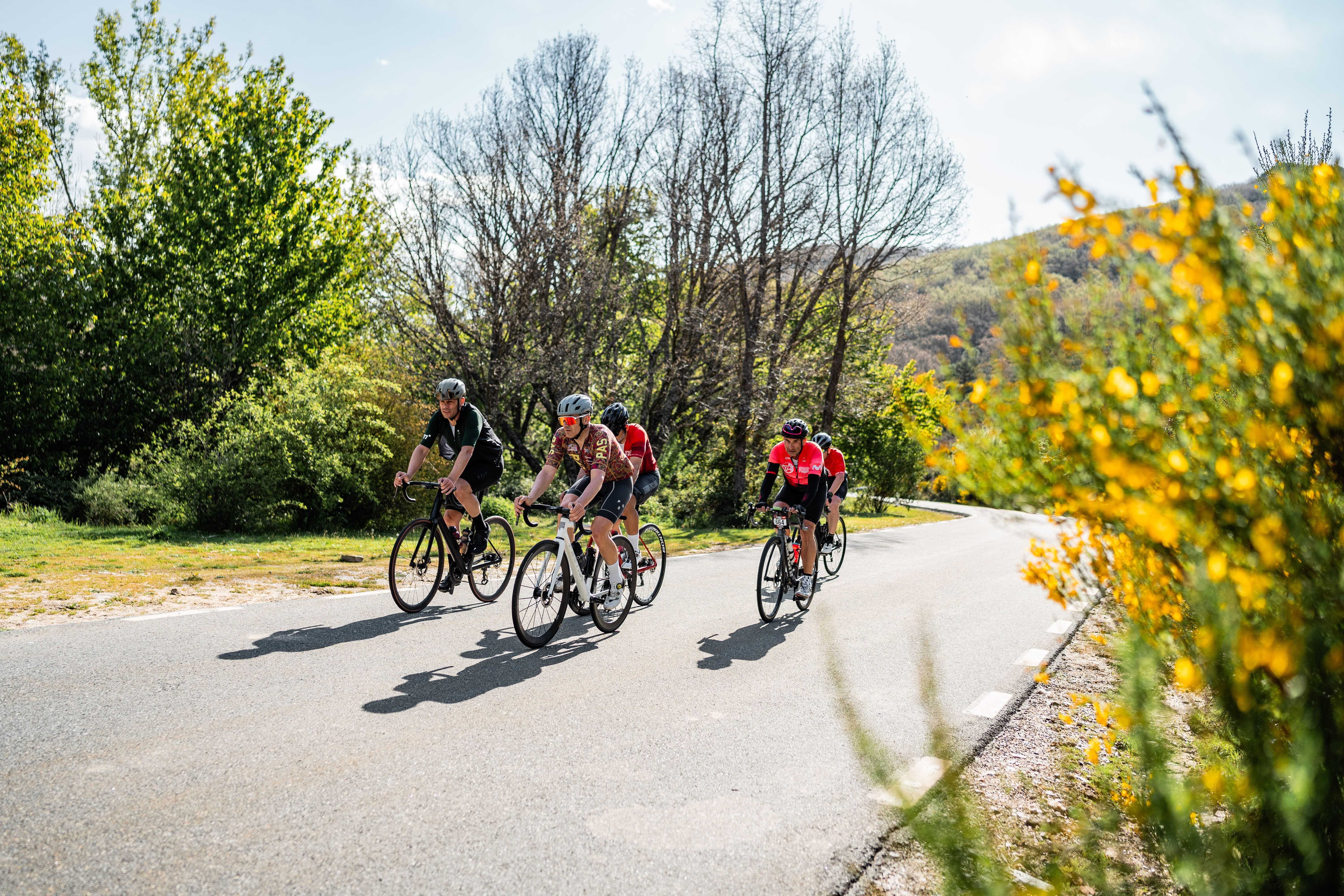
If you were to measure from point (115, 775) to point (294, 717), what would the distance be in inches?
37.0

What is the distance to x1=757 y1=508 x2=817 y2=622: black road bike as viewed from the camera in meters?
8.00

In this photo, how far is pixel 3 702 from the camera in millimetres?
4340

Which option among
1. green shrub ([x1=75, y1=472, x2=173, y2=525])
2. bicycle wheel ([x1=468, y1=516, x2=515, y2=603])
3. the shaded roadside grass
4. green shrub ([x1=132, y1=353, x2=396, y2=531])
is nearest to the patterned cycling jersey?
bicycle wheel ([x1=468, y1=516, x2=515, y2=603])

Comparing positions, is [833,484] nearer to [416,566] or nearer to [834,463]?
[834,463]

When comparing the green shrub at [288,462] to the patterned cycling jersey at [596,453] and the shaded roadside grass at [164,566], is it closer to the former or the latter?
the shaded roadside grass at [164,566]

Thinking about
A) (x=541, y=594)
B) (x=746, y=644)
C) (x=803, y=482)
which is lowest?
(x=746, y=644)

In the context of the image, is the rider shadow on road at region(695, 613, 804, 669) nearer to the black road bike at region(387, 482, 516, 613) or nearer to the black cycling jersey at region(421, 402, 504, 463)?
the black road bike at region(387, 482, 516, 613)

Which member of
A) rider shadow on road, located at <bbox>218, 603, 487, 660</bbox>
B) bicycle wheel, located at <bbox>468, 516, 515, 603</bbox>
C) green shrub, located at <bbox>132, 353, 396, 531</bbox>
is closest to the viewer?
rider shadow on road, located at <bbox>218, 603, 487, 660</bbox>

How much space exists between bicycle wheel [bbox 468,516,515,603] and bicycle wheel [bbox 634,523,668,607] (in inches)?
51.4

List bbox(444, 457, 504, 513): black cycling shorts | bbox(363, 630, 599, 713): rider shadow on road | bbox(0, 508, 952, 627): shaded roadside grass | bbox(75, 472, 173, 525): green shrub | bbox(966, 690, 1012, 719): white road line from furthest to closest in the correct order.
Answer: bbox(75, 472, 173, 525): green shrub
bbox(444, 457, 504, 513): black cycling shorts
bbox(0, 508, 952, 627): shaded roadside grass
bbox(966, 690, 1012, 719): white road line
bbox(363, 630, 599, 713): rider shadow on road

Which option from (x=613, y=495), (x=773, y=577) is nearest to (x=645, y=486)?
(x=613, y=495)

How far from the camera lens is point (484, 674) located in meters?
5.45

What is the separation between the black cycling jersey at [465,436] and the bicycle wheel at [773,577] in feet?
9.20

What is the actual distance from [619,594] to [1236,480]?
18.4 ft
